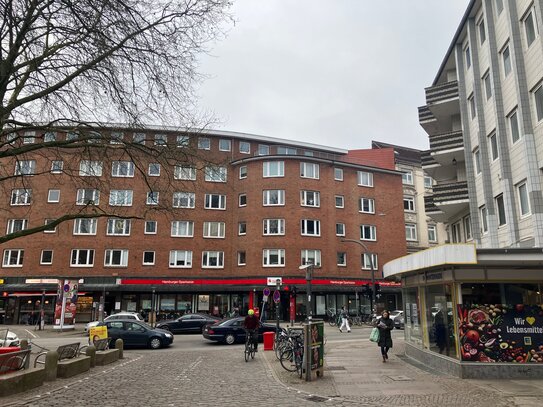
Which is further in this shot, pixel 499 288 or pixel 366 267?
pixel 366 267

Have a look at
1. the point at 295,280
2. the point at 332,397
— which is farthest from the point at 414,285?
the point at 295,280

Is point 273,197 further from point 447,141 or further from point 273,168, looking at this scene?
point 447,141

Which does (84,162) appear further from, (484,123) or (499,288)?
(484,123)

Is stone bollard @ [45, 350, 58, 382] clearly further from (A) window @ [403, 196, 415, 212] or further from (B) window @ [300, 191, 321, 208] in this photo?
(A) window @ [403, 196, 415, 212]

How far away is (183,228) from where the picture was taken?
43.7m

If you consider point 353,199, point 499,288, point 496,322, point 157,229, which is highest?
point 353,199

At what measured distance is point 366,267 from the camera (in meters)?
44.5

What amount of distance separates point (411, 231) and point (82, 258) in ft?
117

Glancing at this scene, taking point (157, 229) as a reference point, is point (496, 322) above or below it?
below

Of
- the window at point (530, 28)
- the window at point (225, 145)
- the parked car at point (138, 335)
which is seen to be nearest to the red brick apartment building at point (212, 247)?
the window at point (225, 145)

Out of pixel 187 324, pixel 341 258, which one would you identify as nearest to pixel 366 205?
pixel 341 258

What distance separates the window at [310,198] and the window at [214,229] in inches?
311

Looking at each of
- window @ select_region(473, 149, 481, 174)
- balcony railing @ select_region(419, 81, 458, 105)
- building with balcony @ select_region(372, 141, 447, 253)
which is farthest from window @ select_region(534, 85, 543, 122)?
building with balcony @ select_region(372, 141, 447, 253)

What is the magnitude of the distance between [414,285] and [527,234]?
5.29 meters
